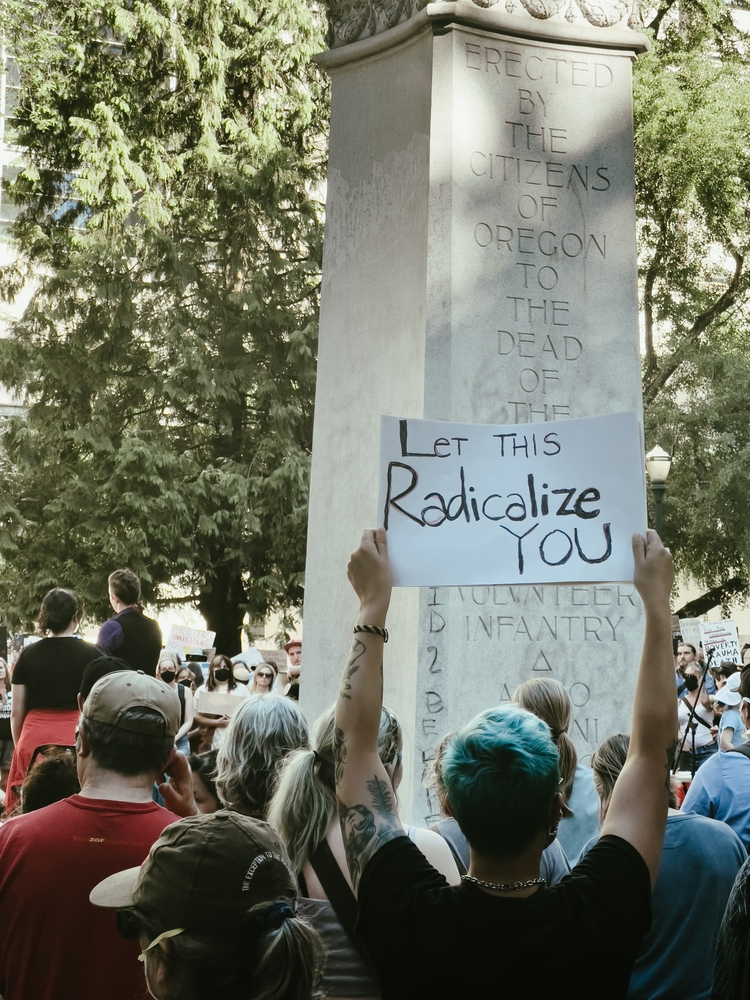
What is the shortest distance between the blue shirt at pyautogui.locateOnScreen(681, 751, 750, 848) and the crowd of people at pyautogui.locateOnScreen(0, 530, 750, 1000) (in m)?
0.99

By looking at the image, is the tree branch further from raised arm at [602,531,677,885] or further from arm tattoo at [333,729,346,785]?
arm tattoo at [333,729,346,785]

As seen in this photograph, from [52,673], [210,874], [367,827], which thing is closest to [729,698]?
[52,673]

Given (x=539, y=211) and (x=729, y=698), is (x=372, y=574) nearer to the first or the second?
(x=539, y=211)

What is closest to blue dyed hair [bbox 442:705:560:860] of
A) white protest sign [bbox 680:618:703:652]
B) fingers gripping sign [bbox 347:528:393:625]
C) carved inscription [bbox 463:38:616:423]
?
fingers gripping sign [bbox 347:528:393:625]

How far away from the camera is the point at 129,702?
270 cm

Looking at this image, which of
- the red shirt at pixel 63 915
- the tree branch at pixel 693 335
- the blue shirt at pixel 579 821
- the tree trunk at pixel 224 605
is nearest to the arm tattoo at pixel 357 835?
the red shirt at pixel 63 915

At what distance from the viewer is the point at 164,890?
172 centimetres

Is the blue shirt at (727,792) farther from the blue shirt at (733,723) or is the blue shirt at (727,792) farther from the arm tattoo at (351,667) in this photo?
the blue shirt at (733,723)

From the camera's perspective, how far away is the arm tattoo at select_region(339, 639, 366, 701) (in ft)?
6.83

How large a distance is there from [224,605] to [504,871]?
22646 millimetres

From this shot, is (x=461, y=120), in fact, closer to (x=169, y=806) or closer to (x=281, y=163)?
(x=169, y=806)

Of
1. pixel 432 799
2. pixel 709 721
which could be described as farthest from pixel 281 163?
pixel 432 799

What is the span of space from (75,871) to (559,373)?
400 centimetres

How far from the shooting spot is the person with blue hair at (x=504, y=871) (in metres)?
1.73
